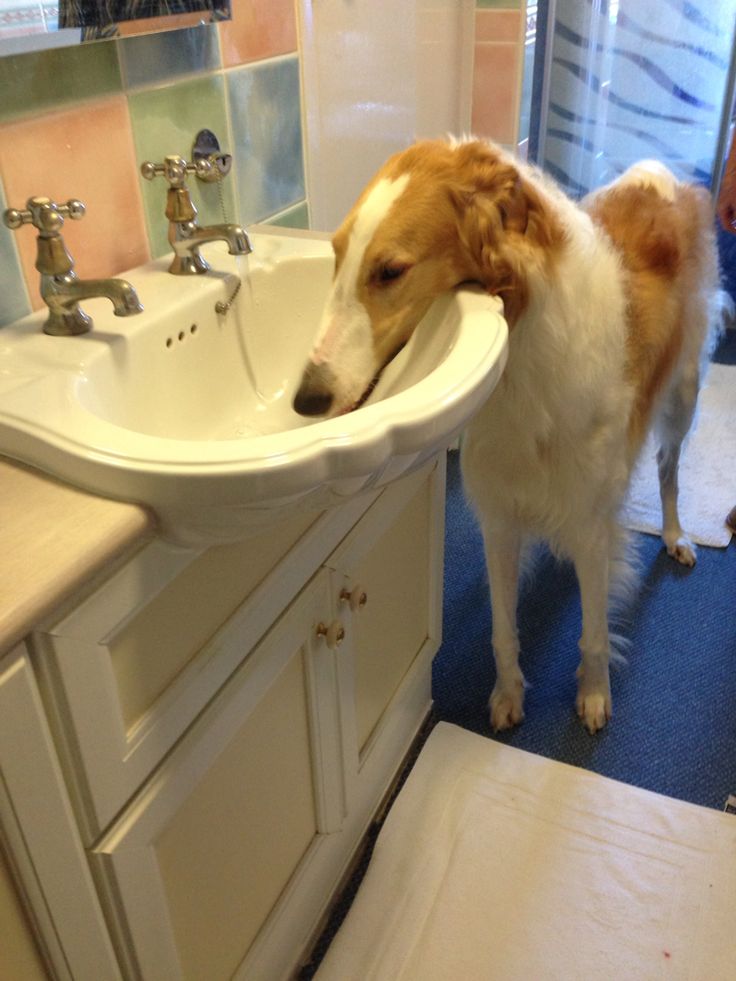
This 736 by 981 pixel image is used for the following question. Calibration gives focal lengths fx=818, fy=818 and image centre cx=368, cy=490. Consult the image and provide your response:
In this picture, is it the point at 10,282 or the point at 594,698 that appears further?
the point at 594,698

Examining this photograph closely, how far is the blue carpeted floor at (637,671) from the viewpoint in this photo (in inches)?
61.7

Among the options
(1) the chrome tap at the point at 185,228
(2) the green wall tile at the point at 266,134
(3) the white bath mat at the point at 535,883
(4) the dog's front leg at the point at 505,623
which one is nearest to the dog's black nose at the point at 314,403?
(1) the chrome tap at the point at 185,228

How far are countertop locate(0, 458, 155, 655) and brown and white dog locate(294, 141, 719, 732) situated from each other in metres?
0.35

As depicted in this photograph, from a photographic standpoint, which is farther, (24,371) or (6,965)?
(24,371)

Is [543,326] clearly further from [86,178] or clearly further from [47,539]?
[47,539]

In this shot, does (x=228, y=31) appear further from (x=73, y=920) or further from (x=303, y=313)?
(x=73, y=920)

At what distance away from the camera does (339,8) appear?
146 centimetres

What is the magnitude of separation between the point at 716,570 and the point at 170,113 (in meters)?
1.66

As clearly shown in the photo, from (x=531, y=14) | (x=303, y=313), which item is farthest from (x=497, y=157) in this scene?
(x=531, y=14)

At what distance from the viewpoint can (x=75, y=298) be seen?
877 millimetres

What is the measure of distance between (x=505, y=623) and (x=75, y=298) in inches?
40.4

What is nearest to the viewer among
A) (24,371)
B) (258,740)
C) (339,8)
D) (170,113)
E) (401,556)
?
(24,371)

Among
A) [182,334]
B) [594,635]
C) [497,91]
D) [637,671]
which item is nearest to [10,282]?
[182,334]

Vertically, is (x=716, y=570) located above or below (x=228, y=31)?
below
